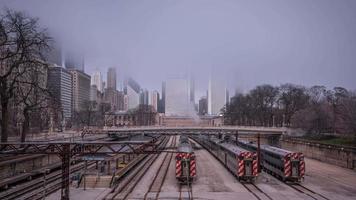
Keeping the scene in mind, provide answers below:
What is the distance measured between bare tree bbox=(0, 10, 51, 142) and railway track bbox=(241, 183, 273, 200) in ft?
74.9

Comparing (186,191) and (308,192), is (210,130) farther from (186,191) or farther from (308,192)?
(186,191)

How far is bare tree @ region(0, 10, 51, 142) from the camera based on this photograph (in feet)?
149

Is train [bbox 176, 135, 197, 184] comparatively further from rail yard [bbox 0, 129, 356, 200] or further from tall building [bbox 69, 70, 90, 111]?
tall building [bbox 69, 70, 90, 111]

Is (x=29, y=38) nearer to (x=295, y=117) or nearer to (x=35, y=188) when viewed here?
(x=35, y=188)

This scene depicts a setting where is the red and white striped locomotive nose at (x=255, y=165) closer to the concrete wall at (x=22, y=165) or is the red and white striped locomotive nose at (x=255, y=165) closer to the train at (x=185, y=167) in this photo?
the train at (x=185, y=167)

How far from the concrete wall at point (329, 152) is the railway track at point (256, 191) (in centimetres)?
2304

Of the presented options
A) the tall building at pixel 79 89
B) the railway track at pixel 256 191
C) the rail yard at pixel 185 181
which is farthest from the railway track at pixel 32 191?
the tall building at pixel 79 89

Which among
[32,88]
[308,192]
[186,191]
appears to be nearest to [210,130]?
[32,88]

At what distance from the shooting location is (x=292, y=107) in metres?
131

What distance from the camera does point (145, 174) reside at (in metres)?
49.1

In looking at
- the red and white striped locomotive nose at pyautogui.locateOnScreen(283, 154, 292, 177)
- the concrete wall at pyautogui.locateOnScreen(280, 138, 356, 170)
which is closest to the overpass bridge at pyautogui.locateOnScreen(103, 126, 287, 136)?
the concrete wall at pyautogui.locateOnScreen(280, 138, 356, 170)

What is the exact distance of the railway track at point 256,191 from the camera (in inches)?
1271

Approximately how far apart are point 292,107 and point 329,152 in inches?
2501

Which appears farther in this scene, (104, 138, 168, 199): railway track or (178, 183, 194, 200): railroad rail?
(104, 138, 168, 199): railway track
